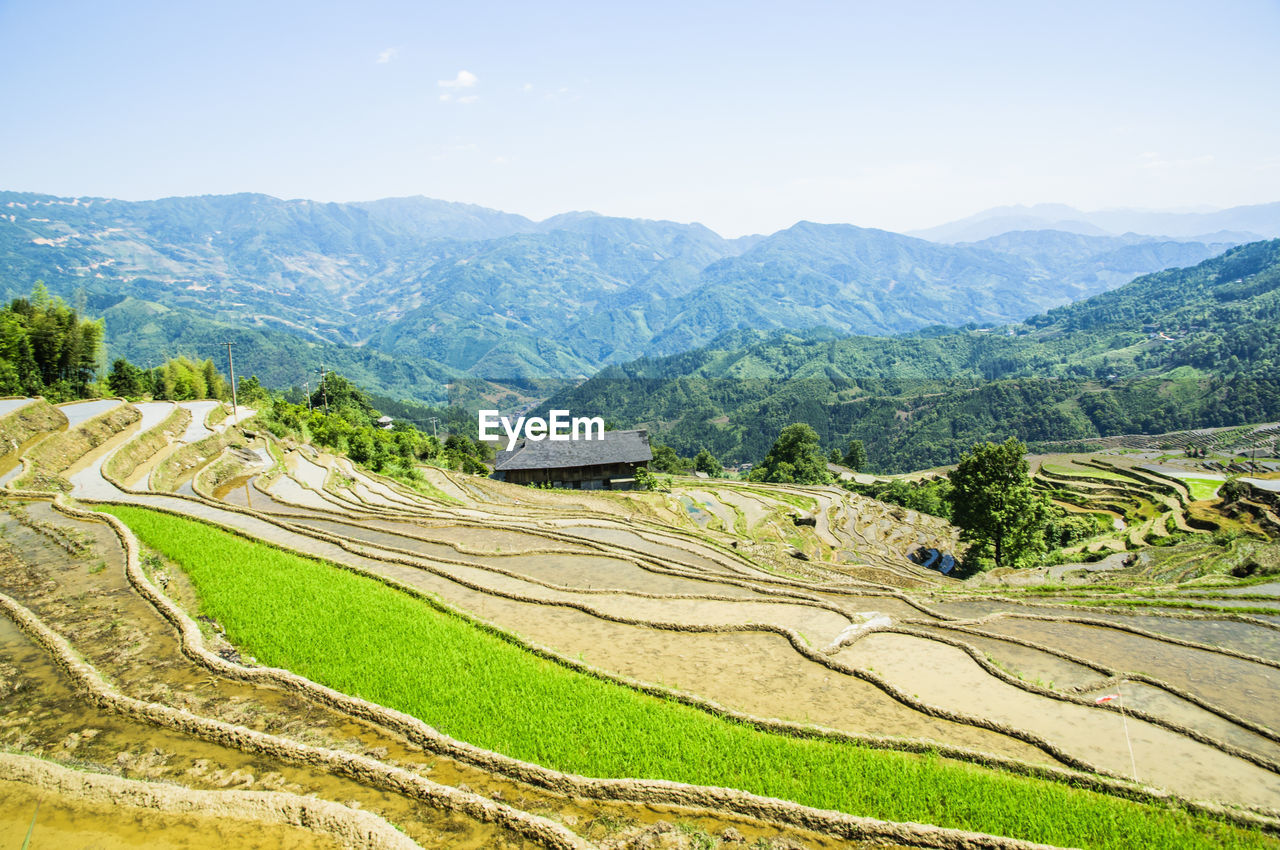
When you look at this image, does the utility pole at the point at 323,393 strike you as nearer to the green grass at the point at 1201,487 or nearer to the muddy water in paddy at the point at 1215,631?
the muddy water in paddy at the point at 1215,631

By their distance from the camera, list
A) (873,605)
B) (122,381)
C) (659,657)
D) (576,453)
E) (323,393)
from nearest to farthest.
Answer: (659,657), (873,605), (122,381), (576,453), (323,393)

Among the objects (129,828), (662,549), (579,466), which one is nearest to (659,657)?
(129,828)

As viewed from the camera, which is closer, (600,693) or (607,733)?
(607,733)

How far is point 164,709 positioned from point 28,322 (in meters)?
51.6

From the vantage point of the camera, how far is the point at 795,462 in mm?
95062

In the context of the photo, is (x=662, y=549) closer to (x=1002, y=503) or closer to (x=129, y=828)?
(x=129, y=828)

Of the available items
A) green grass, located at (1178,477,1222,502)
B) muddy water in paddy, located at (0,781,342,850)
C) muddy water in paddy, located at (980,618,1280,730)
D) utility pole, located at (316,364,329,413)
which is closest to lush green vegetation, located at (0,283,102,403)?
utility pole, located at (316,364,329,413)

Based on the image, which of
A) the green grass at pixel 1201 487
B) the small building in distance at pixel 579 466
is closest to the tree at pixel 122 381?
the small building in distance at pixel 579 466

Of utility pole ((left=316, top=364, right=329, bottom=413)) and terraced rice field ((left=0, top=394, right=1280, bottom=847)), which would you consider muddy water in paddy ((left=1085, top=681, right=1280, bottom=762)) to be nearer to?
terraced rice field ((left=0, top=394, right=1280, bottom=847))

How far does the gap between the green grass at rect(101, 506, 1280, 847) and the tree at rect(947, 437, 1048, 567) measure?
38.6 metres

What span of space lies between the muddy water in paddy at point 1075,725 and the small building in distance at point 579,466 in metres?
50.7

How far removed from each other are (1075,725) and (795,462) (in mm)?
82950

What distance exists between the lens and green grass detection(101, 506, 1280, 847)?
403 inches

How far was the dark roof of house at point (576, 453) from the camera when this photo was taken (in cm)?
6688
